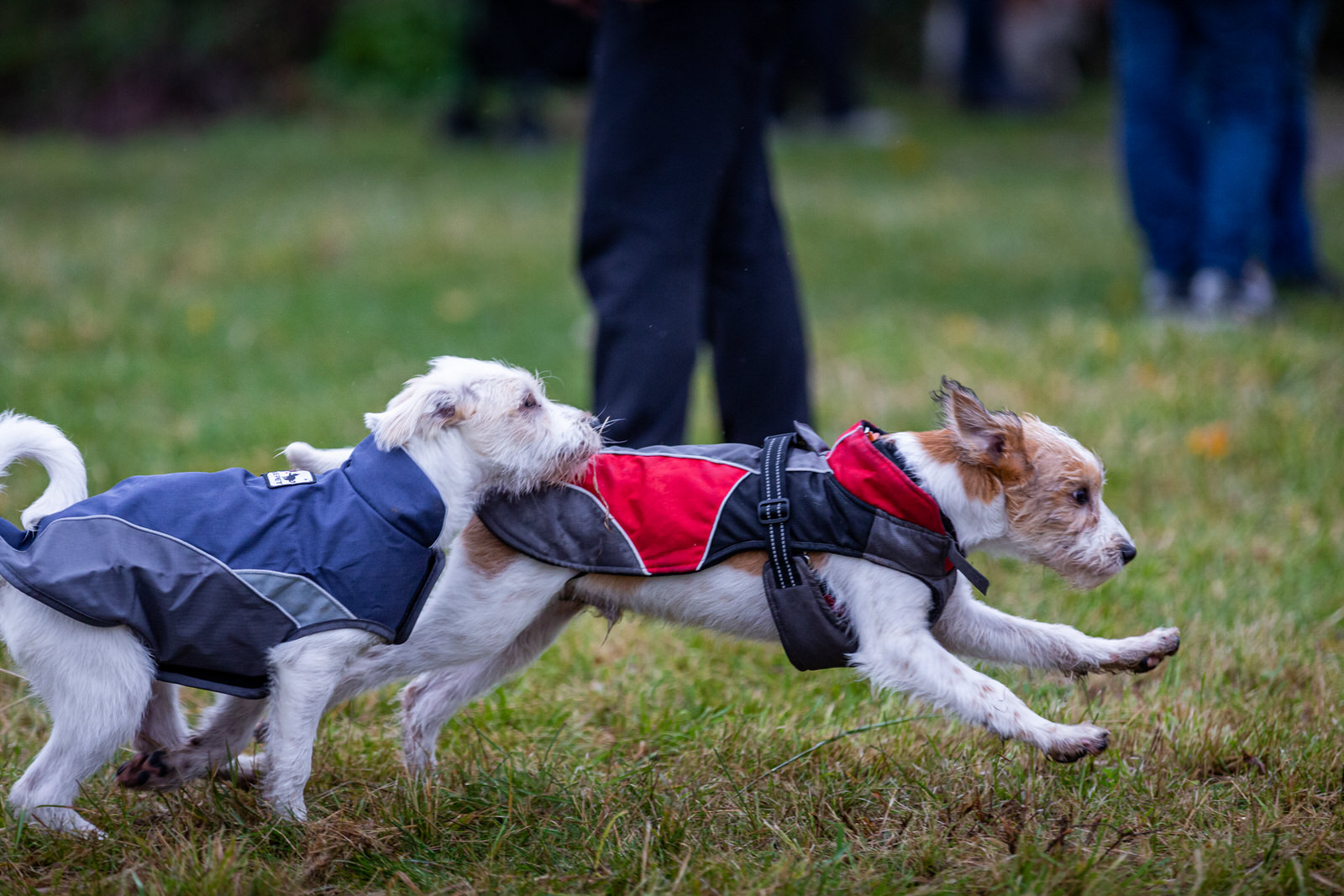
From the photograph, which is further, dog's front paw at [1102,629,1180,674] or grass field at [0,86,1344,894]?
dog's front paw at [1102,629,1180,674]

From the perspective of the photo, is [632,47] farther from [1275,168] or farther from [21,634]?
[1275,168]

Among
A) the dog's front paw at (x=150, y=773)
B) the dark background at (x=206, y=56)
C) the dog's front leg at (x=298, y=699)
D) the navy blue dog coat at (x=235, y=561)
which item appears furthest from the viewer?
the dark background at (x=206, y=56)

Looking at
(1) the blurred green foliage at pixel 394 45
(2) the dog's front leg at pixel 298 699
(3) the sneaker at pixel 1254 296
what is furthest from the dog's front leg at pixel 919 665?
(1) the blurred green foliage at pixel 394 45

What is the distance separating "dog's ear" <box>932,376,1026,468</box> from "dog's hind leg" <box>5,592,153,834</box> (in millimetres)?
1510

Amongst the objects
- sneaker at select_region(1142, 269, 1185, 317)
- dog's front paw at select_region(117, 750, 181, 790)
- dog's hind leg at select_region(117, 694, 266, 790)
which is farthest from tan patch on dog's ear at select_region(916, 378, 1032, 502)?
sneaker at select_region(1142, 269, 1185, 317)

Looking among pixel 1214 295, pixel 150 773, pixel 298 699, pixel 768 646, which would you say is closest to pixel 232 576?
pixel 298 699

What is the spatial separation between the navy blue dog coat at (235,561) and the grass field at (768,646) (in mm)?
363

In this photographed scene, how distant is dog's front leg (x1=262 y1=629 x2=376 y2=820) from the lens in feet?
7.26

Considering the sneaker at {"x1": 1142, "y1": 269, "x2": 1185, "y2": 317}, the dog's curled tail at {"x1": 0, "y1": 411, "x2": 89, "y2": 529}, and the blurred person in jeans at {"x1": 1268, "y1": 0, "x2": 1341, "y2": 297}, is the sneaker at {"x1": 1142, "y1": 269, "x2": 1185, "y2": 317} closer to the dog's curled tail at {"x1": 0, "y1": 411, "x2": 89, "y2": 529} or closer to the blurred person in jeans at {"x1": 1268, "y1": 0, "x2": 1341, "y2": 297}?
the blurred person in jeans at {"x1": 1268, "y1": 0, "x2": 1341, "y2": 297}

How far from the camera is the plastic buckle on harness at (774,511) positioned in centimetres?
232

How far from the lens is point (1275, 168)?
688 centimetres

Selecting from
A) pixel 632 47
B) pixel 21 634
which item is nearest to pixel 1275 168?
pixel 632 47

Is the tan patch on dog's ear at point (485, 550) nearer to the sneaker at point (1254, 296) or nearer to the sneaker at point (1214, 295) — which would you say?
the sneaker at point (1214, 295)

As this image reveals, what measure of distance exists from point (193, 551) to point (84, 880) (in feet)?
1.88
